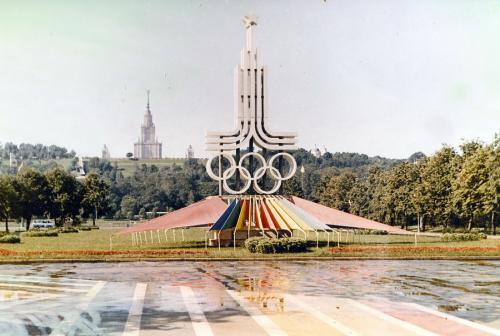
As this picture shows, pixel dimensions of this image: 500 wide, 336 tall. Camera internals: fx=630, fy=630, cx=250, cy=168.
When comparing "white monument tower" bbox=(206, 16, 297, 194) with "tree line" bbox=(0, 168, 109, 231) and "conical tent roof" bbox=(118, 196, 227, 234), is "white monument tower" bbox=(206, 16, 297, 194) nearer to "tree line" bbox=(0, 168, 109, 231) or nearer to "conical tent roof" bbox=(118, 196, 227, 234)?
"conical tent roof" bbox=(118, 196, 227, 234)

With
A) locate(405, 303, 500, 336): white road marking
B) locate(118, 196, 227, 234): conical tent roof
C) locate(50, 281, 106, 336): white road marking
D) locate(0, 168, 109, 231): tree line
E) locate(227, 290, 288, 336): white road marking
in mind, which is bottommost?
locate(50, 281, 106, 336): white road marking

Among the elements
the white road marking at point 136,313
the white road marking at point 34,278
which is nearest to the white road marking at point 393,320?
the white road marking at point 136,313

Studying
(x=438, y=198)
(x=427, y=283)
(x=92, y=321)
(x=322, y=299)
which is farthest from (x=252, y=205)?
(x=438, y=198)

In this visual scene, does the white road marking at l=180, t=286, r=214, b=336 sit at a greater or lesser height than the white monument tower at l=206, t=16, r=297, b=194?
lesser

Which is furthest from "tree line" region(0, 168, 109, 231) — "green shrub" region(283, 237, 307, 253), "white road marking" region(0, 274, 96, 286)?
"white road marking" region(0, 274, 96, 286)

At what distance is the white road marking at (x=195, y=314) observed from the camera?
16094 mm

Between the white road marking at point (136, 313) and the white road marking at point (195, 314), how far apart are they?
4.77 ft

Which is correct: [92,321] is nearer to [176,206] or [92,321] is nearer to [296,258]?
[296,258]

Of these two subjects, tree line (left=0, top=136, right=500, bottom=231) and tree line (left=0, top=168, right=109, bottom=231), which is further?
tree line (left=0, top=168, right=109, bottom=231)

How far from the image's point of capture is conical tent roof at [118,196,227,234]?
43344 millimetres

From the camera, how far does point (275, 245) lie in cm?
3984

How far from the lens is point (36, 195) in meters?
97.1

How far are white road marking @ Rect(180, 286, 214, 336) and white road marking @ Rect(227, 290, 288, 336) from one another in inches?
54.6

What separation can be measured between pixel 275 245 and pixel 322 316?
2167 centimetres
